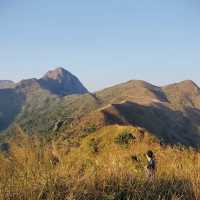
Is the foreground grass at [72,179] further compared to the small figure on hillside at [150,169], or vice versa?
the small figure on hillside at [150,169]

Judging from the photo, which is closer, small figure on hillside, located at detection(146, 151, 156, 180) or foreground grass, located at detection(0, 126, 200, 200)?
foreground grass, located at detection(0, 126, 200, 200)

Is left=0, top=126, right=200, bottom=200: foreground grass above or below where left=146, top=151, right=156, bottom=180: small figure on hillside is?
above

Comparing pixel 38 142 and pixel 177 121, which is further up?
pixel 38 142

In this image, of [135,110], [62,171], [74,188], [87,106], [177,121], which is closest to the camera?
[74,188]

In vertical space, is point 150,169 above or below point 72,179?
below

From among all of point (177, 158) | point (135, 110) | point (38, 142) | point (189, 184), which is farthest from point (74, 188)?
point (135, 110)

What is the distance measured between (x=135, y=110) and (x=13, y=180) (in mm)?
85195

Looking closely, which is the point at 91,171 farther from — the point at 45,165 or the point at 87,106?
the point at 87,106

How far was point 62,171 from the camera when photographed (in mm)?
6559

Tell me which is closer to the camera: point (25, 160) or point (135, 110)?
point (25, 160)

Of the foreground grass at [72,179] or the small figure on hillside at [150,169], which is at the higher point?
the foreground grass at [72,179]

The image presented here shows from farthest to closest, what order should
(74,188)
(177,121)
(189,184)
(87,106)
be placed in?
(87,106)
(177,121)
(189,184)
(74,188)

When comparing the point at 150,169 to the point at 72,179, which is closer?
the point at 72,179

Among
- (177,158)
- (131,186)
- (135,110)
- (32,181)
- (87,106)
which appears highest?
(32,181)
